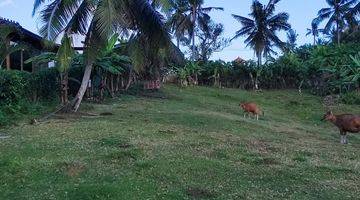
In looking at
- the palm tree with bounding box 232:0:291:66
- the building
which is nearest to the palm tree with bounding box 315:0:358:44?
the palm tree with bounding box 232:0:291:66

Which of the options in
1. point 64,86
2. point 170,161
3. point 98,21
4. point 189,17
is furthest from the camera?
point 189,17

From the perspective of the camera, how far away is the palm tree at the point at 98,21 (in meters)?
18.2

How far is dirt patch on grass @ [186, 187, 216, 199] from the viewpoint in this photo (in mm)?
9039

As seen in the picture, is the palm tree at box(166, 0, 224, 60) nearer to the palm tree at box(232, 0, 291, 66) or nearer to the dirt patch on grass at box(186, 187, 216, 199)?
the palm tree at box(232, 0, 291, 66)

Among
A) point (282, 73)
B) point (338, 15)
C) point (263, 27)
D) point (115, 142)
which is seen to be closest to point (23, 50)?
point (115, 142)

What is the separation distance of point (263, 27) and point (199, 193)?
51.0m

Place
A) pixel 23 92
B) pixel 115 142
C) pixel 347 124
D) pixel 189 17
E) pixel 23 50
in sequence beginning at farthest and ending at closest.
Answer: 1. pixel 189 17
2. pixel 23 50
3. pixel 23 92
4. pixel 347 124
5. pixel 115 142

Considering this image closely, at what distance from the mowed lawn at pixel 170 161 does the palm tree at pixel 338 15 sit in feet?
153

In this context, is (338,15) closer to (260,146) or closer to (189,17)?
(189,17)

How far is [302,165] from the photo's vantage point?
12.0 meters

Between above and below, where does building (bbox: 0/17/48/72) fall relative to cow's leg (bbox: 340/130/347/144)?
above

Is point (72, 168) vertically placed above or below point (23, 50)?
below

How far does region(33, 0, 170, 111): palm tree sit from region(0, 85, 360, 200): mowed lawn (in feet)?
9.29

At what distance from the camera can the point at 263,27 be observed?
5856 centimetres
